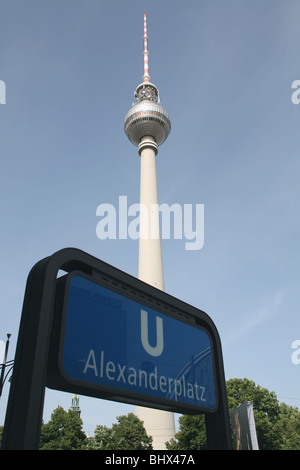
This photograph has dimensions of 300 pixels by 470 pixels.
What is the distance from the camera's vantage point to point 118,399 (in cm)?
325

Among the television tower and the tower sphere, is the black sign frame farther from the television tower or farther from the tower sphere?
the tower sphere

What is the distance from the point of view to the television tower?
153ft

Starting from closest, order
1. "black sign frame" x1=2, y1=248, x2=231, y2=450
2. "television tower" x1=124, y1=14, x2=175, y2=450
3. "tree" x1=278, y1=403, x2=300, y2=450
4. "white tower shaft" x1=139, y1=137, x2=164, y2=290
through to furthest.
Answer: "black sign frame" x1=2, y1=248, x2=231, y2=450 < "tree" x1=278, y1=403, x2=300, y2=450 < "television tower" x1=124, y1=14, x2=175, y2=450 < "white tower shaft" x1=139, y1=137, x2=164, y2=290

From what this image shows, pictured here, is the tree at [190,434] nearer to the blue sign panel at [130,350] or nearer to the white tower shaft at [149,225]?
the white tower shaft at [149,225]

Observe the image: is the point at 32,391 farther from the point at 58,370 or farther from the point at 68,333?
the point at 68,333

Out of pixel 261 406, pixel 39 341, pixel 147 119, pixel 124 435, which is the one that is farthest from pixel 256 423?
pixel 147 119

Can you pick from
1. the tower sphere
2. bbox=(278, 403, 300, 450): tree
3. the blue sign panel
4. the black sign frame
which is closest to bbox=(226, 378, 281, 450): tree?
bbox=(278, 403, 300, 450): tree

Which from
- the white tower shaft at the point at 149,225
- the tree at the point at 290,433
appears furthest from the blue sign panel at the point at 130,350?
the white tower shaft at the point at 149,225

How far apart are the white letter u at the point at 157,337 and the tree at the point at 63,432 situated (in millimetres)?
52064

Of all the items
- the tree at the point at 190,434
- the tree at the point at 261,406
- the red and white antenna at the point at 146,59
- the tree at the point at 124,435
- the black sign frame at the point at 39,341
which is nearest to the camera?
the black sign frame at the point at 39,341

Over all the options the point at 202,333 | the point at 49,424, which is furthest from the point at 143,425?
the point at 202,333

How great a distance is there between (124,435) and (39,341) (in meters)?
48.3

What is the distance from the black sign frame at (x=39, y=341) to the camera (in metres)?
2.43
